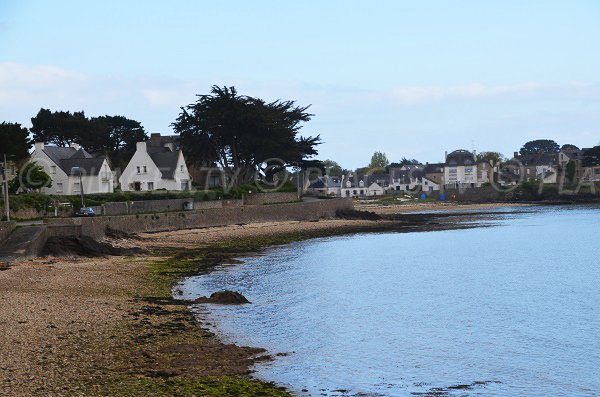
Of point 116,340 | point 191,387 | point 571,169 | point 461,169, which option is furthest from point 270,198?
point 461,169

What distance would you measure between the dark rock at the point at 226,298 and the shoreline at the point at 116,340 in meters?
1.09

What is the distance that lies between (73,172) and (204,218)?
1506cm

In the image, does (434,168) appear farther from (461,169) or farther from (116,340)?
(116,340)

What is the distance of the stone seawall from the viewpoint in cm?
4253

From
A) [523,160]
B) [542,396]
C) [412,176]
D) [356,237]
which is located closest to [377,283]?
[542,396]

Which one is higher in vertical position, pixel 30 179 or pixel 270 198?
pixel 30 179

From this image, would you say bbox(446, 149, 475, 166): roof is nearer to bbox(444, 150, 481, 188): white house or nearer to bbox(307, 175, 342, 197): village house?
bbox(444, 150, 481, 188): white house

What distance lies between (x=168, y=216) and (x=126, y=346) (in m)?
39.3

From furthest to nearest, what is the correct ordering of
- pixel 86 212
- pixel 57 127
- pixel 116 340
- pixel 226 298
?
pixel 57 127, pixel 86 212, pixel 226 298, pixel 116 340

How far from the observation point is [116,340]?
57.6 feet

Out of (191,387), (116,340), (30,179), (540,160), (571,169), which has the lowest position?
(191,387)

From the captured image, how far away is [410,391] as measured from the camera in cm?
1502

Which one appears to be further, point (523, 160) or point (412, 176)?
point (523, 160)

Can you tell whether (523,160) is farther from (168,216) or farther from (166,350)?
(166,350)
